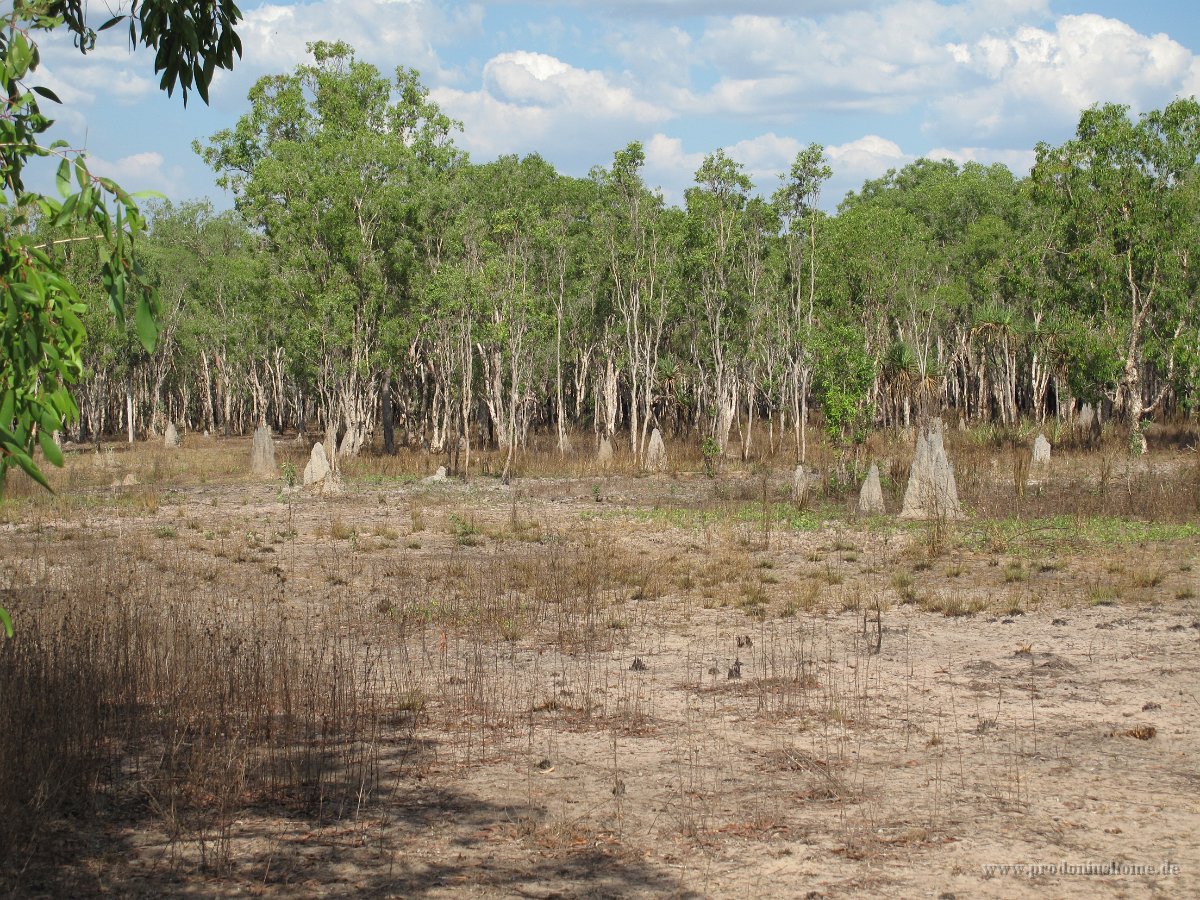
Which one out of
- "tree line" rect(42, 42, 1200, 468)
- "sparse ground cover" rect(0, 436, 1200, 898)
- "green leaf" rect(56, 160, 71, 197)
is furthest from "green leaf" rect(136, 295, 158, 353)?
"tree line" rect(42, 42, 1200, 468)

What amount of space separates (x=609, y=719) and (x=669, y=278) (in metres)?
33.0

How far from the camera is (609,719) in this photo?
8.70m

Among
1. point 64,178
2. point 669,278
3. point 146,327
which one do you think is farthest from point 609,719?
point 669,278

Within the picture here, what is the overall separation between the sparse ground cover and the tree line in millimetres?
11671

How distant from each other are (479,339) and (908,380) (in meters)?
13.3

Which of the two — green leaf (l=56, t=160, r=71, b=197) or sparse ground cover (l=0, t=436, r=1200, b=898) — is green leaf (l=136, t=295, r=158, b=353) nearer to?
green leaf (l=56, t=160, r=71, b=197)

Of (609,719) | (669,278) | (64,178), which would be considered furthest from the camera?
(669,278)

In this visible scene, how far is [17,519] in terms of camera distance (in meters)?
20.5

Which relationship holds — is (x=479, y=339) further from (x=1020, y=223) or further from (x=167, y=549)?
(x=1020, y=223)

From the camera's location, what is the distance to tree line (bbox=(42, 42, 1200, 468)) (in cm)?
3291

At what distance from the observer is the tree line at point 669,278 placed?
3291 cm

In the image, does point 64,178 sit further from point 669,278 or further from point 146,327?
point 669,278

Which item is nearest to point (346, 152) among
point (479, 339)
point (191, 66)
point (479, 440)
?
point (479, 339)

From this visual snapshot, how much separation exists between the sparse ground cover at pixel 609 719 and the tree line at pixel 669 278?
11.7 meters
